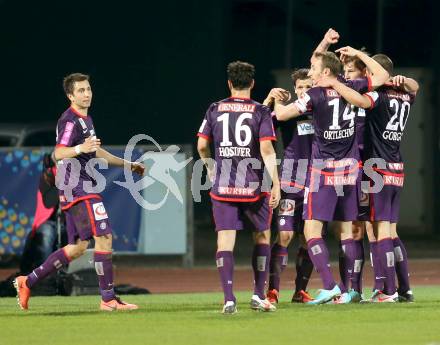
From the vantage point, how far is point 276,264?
47.6 feet

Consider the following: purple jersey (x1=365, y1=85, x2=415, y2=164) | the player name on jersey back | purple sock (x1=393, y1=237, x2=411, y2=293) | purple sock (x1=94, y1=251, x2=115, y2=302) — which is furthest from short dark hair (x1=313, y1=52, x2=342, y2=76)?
purple sock (x1=94, y1=251, x2=115, y2=302)

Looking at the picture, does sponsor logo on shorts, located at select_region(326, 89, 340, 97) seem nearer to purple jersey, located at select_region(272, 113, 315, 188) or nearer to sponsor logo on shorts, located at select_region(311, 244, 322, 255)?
purple jersey, located at select_region(272, 113, 315, 188)

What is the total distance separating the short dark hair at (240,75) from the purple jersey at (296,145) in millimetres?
1422

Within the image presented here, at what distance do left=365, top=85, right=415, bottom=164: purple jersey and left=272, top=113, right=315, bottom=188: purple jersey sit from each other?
61 centimetres

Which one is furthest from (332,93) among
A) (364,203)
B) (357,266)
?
(357,266)

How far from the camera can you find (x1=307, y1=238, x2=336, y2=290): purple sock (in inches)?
529

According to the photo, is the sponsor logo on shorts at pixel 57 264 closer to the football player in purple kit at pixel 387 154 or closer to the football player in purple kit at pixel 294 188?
the football player in purple kit at pixel 294 188

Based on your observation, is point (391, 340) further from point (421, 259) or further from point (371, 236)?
point (421, 259)

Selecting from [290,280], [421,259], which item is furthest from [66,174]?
[421,259]

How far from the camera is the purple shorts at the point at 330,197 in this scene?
13523mm

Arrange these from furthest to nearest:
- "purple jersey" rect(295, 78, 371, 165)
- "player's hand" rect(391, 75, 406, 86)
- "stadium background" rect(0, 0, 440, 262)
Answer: "stadium background" rect(0, 0, 440, 262) → "player's hand" rect(391, 75, 406, 86) → "purple jersey" rect(295, 78, 371, 165)

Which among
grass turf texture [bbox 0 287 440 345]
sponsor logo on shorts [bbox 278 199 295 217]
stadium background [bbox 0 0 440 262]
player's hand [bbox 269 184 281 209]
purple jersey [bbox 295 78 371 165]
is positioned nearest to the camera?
grass turf texture [bbox 0 287 440 345]

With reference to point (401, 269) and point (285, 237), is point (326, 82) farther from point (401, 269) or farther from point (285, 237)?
point (401, 269)

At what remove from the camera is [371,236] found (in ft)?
A: 47.1
